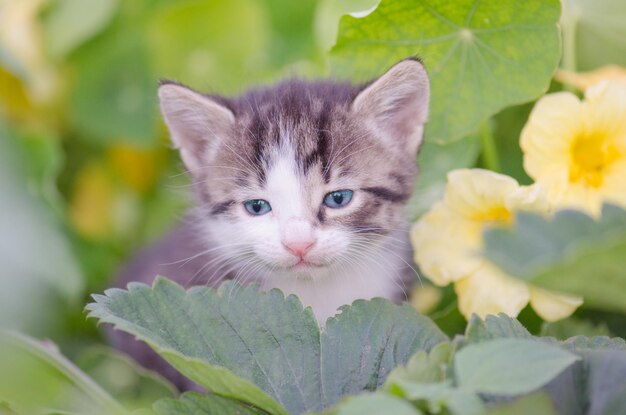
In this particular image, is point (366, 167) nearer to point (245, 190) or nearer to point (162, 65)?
point (245, 190)

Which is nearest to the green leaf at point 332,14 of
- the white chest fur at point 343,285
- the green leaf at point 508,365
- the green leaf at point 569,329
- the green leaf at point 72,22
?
the white chest fur at point 343,285

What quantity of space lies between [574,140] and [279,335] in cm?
57

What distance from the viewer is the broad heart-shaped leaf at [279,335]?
86 centimetres

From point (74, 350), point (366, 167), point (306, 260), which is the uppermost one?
point (366, 167)

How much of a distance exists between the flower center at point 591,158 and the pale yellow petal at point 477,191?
120 millimetres

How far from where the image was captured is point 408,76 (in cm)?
129

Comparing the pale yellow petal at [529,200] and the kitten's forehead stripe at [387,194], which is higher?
the pale yellow petal at [529,200]

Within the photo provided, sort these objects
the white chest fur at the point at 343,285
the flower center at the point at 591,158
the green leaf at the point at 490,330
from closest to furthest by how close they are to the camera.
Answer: the green leaf at the point at 490,330
the flower center at the point at 591,158
the white chest fur at the point at 343,285

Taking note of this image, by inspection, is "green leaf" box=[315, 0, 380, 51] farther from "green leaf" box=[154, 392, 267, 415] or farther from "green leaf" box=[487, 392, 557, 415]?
"green leaf" box=[487, 392, 557, 415]

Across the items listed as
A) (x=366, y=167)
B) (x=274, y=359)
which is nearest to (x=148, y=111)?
(x=366, y=167)

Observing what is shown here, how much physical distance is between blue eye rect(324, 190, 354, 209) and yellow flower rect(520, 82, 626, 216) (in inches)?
12.1

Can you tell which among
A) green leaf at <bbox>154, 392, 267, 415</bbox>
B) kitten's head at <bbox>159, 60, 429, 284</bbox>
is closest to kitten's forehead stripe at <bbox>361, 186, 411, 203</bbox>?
kitten's head at <bbox>159, 60, 429, 284</bbox>

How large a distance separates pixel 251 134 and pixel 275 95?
Result: 91mm

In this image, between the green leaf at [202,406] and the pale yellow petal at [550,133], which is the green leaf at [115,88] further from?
the green leaf at [202,406]
